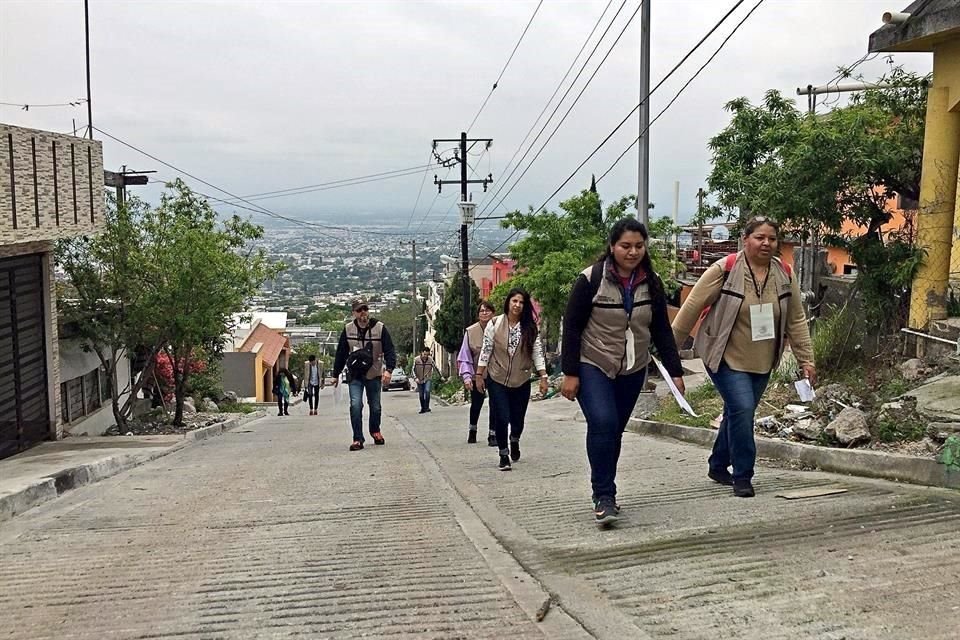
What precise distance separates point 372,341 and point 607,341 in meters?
5.80

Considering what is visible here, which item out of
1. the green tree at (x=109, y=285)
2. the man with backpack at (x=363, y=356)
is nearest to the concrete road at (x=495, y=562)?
the man with backpack at (x=363, y=356)

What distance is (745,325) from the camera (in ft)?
19.5

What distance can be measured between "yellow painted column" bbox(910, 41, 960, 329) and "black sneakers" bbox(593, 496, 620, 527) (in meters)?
4.88

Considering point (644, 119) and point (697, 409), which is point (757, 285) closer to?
point (697, 409)

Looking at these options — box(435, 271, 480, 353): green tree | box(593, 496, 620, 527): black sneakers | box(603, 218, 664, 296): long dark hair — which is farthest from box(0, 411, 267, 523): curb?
box(435, 271, 480, 353): green tree

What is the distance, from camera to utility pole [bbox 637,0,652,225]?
47.4ft

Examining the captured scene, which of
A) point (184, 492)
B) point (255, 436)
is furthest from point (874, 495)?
point (255, 436)

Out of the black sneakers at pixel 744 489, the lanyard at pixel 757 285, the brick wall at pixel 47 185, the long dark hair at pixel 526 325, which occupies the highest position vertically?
the brick wall at pixel 47 185

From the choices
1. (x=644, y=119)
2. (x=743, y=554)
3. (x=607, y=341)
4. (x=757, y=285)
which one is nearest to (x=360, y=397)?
(x=607, y=341)

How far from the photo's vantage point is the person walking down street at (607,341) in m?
5.55

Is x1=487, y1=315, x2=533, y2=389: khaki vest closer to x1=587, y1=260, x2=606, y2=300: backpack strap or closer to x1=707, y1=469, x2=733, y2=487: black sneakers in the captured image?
x1=707, y1=469, x2=733, y2=487: black sneakers

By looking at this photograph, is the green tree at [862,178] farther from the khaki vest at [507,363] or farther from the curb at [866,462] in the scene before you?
the khaki vest at [507,363]

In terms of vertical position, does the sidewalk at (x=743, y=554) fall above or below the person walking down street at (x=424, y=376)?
above

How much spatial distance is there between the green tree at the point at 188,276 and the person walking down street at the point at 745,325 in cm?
1022
